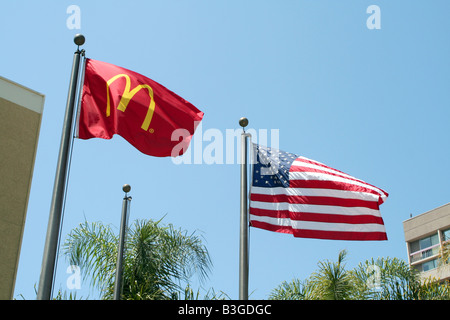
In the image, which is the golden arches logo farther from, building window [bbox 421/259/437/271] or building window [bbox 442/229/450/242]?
building window [bbox 421/259/437/271]

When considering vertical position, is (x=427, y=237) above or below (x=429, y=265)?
above

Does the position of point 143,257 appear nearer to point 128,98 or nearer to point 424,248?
point 128,98

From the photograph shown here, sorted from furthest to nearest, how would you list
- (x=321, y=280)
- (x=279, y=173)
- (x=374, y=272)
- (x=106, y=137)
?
(x=374, y=272), (x=321, y=280), (x=279, y=173), (x=106, y=137)

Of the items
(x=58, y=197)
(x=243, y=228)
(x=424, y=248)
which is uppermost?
(x=424, y=248)

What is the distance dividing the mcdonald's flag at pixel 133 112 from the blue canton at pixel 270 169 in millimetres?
2483

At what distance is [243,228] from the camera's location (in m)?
12.3

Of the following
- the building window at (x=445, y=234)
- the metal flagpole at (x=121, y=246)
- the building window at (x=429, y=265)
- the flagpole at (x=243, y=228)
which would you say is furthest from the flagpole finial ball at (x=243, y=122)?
the building window at (x=429, y=265)

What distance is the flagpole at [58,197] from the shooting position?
8562 mm

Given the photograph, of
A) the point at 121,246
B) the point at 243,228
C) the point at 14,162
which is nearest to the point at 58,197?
the point at 243,228

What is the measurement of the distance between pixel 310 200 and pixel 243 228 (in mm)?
2257
